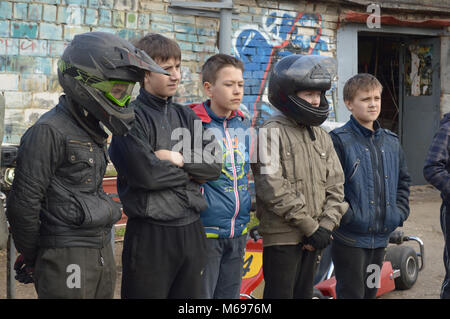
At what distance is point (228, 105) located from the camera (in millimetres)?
3730

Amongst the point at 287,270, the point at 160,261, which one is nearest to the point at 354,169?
the point at 287,270

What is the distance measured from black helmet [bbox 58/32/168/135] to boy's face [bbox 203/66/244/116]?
816 millimetres

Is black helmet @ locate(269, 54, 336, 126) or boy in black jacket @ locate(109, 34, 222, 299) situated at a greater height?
black helmet @ locate(269, 54, 336, 126)

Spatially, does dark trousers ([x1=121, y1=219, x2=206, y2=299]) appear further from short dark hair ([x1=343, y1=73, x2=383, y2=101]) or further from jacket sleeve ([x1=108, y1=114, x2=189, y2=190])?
short dark hair ([x1=343, y1=73, x2=383, y2=101])

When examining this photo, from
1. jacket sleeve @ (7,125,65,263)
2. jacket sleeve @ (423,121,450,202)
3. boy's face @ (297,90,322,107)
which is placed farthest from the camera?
jacket sleeve @ (423,121,450,202)

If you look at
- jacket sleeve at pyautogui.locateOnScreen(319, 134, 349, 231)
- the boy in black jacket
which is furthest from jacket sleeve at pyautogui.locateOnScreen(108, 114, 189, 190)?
jacket sleeve at pyautogui.locateOnScreen(319, 134, 349, 231)

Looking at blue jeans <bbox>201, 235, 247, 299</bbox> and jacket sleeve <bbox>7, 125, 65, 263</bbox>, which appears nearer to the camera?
jacket sleeve <bbox>7, 125, 65, 263</bbox>

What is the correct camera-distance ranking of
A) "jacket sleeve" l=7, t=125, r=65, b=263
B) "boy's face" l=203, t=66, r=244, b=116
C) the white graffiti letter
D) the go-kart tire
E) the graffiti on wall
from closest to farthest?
"jacket sleeve" l=7, t=125, r=65, b=263
"boy's face" l=203, t=66, r=244, b=116
the go-kart tire
the graffiti on wall
the white graffiti letter

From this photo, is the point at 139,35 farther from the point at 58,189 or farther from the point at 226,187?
the point at 58,189

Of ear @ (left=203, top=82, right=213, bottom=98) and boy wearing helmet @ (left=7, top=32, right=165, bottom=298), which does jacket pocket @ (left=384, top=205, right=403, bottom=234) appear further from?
boy wearing helmet @ (left=7, top=32, right=165, bottom=298)

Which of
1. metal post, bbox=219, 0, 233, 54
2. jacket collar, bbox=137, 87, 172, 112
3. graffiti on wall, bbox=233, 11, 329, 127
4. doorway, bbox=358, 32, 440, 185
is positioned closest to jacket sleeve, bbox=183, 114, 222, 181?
jacket collar, bbox=137, 87, 172, 112

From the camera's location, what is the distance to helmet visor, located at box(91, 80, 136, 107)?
2928 mm

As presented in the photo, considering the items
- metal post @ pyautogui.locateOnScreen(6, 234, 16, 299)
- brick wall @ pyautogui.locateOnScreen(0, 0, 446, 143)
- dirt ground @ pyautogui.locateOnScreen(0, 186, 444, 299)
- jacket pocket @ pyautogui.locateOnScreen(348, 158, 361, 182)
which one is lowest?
dirt ground @ pyautogui.locateOnScreen(0, 186, 444, 299)

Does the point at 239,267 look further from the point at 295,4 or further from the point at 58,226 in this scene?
the point at 295,4
